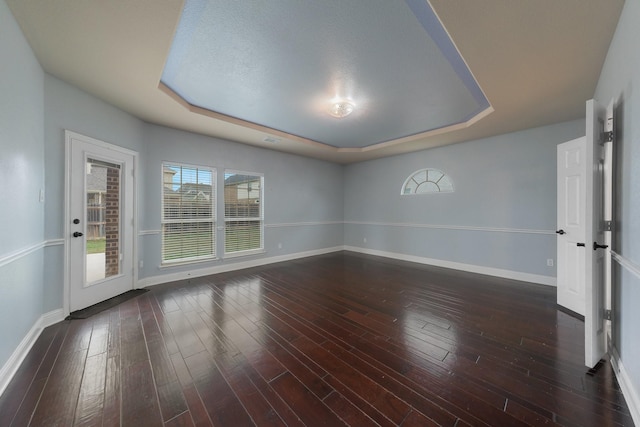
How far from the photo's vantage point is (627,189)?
1549mm

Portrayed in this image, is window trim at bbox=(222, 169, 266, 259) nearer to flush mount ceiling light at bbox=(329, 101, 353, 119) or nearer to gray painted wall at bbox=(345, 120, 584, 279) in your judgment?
flush mount ceiling light at bbox=(329, 101, 353, 119)

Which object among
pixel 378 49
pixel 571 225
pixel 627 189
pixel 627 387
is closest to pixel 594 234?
pixel 627 189

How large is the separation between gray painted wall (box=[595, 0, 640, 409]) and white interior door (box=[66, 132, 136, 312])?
4789 millimetres

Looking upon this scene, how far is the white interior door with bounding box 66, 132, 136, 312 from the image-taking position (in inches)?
105

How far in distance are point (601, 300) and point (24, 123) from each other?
4933 mm

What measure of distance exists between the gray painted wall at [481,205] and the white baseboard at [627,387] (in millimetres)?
2413

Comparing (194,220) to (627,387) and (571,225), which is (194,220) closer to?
(627,387)

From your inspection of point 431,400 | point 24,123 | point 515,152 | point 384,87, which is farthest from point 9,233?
point 515,152

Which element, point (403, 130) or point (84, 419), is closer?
point (84, 419)

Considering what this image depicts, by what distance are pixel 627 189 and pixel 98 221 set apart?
16.5 ft

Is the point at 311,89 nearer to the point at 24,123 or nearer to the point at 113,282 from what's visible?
the point at 24,123

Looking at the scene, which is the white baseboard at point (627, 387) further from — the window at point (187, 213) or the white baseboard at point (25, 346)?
the window at point (187, 213)

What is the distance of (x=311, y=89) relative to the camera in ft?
9.11

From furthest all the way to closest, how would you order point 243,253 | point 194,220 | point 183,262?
1. point 243,253
2. point 194,220
3. point 183,262
